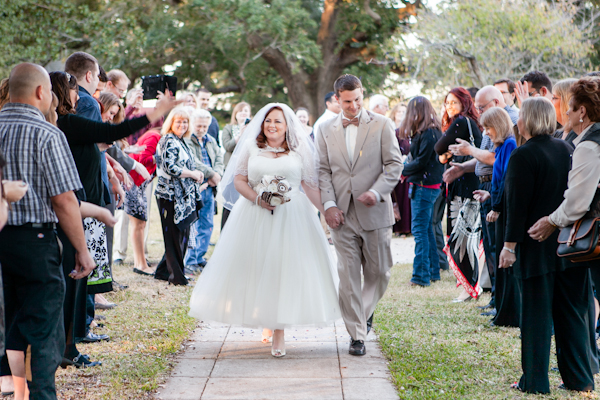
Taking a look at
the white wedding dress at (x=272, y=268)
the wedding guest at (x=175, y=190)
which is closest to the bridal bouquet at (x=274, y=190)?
the white wedding dress at (x=272, y=268)

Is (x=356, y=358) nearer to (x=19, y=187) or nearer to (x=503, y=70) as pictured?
(x=19, y=187)

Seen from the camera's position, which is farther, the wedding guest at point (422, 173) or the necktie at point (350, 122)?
the wedding guest at point (422, 173)

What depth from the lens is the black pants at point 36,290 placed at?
352cm

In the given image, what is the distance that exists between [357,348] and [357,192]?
52.9 inches

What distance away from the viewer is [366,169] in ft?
17.7

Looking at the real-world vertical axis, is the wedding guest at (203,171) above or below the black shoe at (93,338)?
above

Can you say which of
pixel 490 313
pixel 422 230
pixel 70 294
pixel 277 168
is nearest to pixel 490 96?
pixel 422 230

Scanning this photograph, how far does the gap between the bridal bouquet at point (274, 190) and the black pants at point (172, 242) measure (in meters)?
3.05

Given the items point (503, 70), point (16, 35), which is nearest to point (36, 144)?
point (16, 35)

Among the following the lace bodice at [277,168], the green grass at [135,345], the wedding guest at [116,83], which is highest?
the wedding guest at [116,83]

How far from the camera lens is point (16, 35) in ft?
57.0

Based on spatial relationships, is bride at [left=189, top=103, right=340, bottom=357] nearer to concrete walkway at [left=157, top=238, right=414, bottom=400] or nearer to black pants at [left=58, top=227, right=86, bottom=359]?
concrete walkway at [left=157, top=238, right=414, bottom=400]

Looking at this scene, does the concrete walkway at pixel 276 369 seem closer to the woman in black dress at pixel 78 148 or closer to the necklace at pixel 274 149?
the woman in black dress at pixel 78 148

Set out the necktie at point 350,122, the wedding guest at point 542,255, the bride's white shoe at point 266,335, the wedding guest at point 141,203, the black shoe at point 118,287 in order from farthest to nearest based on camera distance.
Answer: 1. the wedding guest at point 141,203
2. the black shoe at point 118,287
3. the bride's white shoe at point 266,335
4. the necktie at point 350,122
5. the wedding guest at point 542,255
